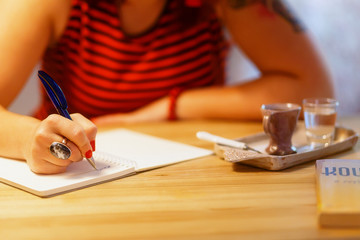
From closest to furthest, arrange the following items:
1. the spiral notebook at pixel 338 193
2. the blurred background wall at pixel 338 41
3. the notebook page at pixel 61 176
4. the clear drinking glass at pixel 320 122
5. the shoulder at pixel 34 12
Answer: the spiral notebook at pixel 338 193 < the notebook page at pixel 61 176 < the clear drinking glass at pixel 320 122 < the shoulder at pixel 34 12 < the blurred background wall at pixel 338 41

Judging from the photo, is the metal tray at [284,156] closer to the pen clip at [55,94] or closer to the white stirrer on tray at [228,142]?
the white stirrer on tray at [228,142]

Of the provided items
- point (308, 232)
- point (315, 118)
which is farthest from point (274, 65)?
point (308, 232)

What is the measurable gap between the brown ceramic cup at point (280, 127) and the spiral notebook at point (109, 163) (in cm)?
12

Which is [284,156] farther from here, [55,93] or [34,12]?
[34,12]

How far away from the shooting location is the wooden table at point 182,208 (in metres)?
0.63

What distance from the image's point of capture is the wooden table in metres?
0.63

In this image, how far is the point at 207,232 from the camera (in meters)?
0.63

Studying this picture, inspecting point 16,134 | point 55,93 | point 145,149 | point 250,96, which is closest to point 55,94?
point 55,93

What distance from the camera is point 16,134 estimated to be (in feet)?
3.08

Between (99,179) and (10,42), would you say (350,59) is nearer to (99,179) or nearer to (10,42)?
(10,42)

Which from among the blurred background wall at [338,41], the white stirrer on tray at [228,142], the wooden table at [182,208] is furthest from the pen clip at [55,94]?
the blurred background wall at [338,41]

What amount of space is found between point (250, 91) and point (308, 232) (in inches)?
32.2

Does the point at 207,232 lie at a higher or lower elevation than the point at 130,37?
lower

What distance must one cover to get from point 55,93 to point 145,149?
0.24m
